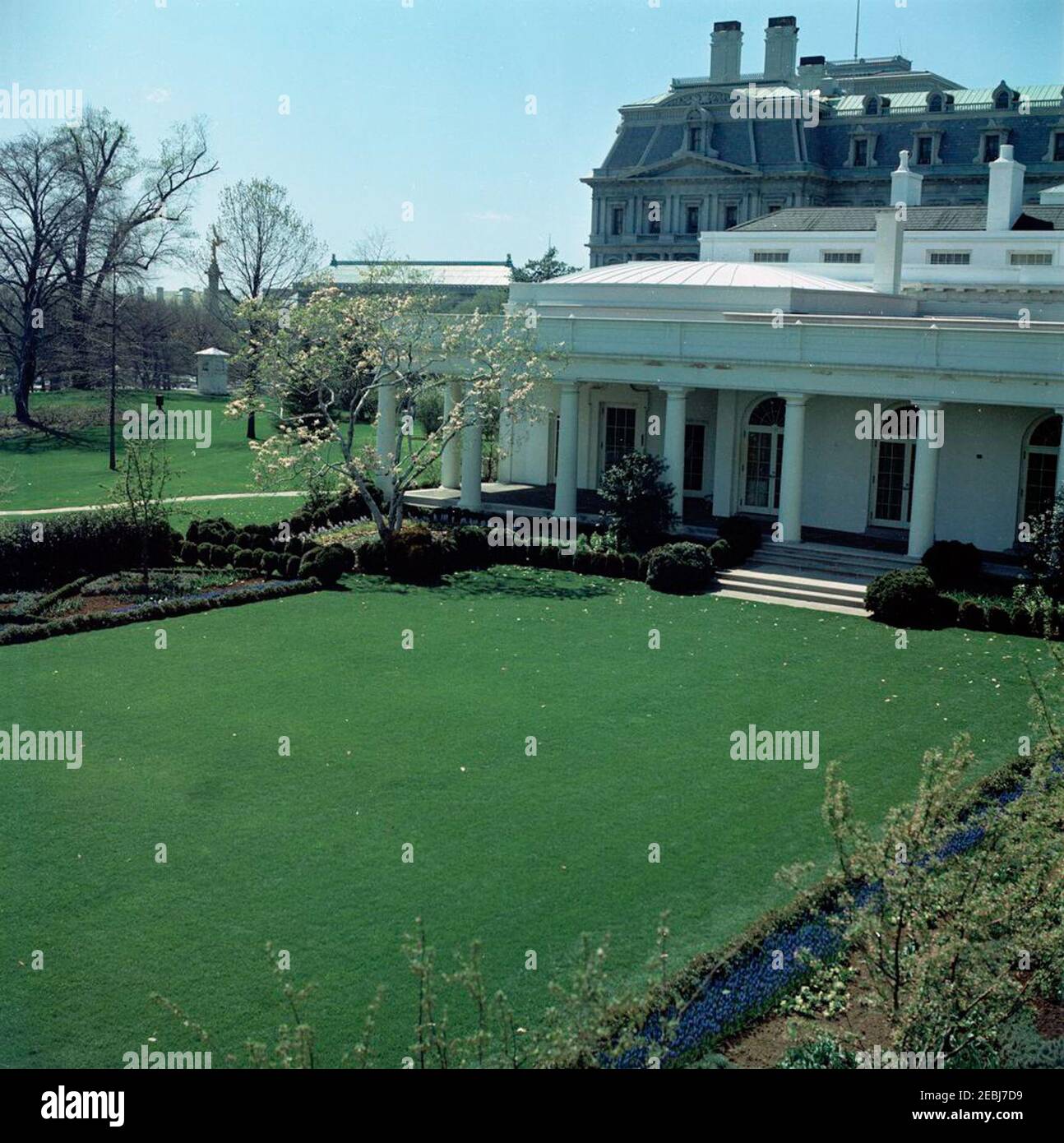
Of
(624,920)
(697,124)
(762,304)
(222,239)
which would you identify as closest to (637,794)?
(624,920)

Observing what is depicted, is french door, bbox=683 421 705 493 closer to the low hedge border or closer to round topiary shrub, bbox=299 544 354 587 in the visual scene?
round topiary shrub, bbox=299 544 354 587

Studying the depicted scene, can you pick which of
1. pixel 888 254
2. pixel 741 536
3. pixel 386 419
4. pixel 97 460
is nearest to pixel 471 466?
pixel 386 419

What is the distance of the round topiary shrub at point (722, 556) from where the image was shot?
30.7 meters

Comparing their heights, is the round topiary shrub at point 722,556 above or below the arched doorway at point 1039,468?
below

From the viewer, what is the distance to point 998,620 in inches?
1031

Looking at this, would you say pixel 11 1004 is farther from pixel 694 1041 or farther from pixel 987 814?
pixel 987 814

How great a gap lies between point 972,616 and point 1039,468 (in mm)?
6110

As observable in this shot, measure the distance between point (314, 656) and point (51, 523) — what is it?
30.5 ft

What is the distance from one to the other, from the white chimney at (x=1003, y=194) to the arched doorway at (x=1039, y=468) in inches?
686

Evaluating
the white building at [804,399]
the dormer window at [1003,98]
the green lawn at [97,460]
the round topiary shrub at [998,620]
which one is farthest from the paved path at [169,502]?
the dormer window at [1003,98]

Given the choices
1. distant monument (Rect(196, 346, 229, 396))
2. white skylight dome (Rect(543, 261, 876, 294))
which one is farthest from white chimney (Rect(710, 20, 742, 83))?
white skylight dome (Rect(543, 261, 876, 294))

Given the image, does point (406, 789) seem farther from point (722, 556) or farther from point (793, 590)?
point (722, 556)
